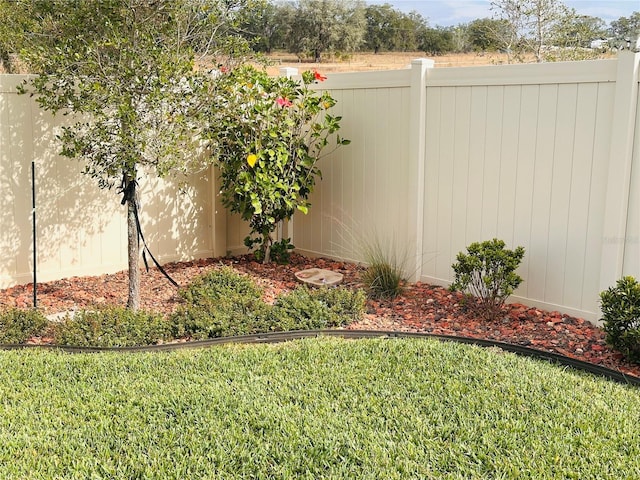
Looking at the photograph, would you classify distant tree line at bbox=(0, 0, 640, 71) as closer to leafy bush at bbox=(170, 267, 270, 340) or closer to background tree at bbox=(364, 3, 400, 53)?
background tree at bbox=(364, 3, 400, 53)

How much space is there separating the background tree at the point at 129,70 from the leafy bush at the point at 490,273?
85.7 inches

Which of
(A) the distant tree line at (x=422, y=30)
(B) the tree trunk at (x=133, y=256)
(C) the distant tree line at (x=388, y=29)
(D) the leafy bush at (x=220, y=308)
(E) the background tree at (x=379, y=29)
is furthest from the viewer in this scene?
(E) the background tree at (x=379, y=29)

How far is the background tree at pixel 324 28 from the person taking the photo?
23.0 metres

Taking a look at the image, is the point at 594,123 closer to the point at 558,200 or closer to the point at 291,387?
the point at 558,200

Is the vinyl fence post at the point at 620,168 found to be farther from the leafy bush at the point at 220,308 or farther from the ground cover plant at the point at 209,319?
the leafy bush at the point at 220,308

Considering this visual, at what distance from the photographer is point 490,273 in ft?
16.1

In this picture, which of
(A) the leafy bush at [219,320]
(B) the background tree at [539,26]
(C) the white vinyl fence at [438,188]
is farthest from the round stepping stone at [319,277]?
(B) the background tree at [539,26]

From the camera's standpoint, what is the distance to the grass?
271 centimetres

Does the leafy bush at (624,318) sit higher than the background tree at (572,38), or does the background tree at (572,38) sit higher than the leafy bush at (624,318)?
the background tree at (572,38)

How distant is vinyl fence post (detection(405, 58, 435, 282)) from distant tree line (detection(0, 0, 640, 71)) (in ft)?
4.31

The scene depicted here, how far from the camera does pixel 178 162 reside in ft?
16.3

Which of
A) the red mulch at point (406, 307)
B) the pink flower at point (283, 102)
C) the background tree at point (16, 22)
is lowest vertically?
the red mulch at point (406, 307)

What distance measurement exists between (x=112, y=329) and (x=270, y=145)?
92.2 inches

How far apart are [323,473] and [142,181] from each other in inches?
163
